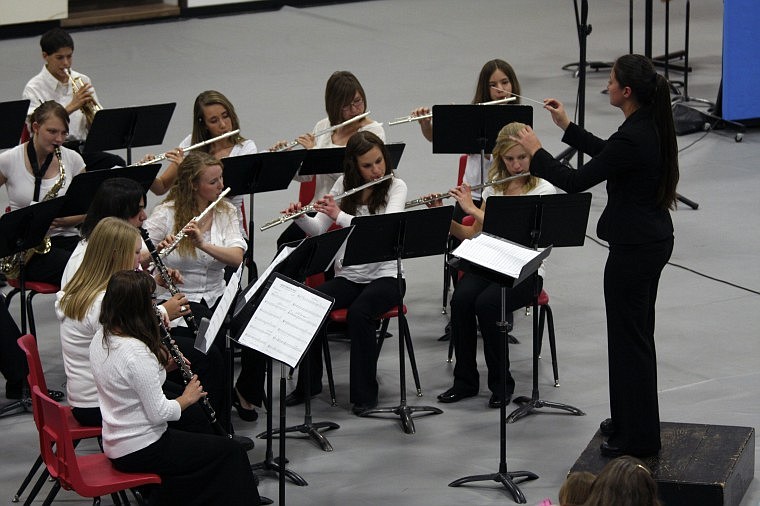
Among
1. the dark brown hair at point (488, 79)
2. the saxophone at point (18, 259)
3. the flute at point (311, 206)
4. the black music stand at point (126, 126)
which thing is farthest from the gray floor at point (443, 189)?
the dark brown hair at point (488, 79)

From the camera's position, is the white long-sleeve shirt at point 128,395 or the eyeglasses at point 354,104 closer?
the white long-sleeve shirt at point 128,395

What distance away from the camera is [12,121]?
6738 mm

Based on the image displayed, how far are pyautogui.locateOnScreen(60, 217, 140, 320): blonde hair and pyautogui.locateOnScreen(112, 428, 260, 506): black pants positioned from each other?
0.64m

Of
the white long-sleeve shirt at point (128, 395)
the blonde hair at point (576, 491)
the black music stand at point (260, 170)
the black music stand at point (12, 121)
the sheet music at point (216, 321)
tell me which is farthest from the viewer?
the black music stand at point (12, 121)

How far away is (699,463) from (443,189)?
13.3ft

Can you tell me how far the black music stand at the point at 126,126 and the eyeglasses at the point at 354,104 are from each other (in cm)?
99

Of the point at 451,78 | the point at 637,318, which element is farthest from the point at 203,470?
the point at 451,78

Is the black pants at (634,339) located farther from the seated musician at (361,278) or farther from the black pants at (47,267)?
the black pants at (47,267)

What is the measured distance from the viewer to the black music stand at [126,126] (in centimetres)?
675

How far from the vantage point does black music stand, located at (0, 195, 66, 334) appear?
17.4ft

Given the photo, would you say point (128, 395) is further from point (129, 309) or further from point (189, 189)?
point (189, 189)

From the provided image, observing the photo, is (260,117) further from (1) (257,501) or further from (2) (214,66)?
(1) (257,501)

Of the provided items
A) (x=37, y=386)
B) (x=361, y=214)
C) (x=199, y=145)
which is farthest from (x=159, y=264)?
(x=199, y=145)

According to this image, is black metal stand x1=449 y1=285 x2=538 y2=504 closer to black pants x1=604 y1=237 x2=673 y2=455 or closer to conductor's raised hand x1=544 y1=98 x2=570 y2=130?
black pants x1=604 y1=237 x2=673 y2=455
